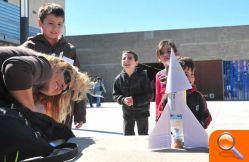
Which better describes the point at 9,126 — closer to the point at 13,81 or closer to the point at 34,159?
the point at 34,159

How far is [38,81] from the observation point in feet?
6.54

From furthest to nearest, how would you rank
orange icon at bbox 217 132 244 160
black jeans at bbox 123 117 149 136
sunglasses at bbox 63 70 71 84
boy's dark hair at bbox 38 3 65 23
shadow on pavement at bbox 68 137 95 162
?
black jeans at bbox 123 117 149 136 < boy's dark hair at bbox 38 3 65 23 < sunglasses at bbox 63 70 71 84 < shadow on pavement at bbox 68 137 95 162 < orange icon at bbox 217 132 244 160

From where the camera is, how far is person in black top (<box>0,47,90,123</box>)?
5.82 feet

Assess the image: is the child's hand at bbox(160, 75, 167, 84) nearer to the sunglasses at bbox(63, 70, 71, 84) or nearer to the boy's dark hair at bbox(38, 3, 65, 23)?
the boy's dark hair at bbox(38, 3, 65, 23)

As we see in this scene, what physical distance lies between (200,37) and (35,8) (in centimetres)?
992

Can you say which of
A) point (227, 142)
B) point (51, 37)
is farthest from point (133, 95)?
point (227, 142)

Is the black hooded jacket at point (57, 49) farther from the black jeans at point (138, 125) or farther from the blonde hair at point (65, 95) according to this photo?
the black jeans at point (138, 125)

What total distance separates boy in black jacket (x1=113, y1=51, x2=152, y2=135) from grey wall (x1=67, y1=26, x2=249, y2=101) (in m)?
21.0

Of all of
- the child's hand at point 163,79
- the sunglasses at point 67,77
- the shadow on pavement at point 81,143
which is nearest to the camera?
the shadow on pavement at point 81,143

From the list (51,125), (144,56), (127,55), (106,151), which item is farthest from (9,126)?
(144,56)

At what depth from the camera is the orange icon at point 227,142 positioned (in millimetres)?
1301

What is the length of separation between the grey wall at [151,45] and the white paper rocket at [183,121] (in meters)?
24.0

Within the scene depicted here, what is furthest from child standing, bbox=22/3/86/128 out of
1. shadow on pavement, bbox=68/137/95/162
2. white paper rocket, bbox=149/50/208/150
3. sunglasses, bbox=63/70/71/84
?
white paper rocket, bbox=149/50/208/150

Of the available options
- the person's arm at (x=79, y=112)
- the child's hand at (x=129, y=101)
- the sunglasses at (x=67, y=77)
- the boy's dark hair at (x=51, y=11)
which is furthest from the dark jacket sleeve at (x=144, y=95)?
the sunglasses at (x=67, y=77)
